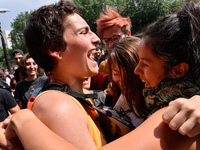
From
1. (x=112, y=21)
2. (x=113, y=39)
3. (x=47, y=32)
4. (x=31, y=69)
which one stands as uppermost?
(x=112, y=21)

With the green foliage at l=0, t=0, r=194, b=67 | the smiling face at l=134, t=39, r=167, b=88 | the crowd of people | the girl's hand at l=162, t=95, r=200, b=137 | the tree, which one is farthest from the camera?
the tree

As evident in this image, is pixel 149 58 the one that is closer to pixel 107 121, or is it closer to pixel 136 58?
pixel 107 121

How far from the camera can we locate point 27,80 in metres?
4.24

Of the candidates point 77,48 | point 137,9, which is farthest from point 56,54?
point 137,9

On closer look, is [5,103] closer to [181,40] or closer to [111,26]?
[111,26]

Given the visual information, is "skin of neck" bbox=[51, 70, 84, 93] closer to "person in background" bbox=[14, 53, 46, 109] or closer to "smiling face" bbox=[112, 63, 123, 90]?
"smiling face" bbox=[112, 63, 123, 90]

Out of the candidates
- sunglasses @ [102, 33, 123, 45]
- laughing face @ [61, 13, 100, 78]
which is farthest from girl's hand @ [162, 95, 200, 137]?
sunglasses @ [102, 33, 123, 45]

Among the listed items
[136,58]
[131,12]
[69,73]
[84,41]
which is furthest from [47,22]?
[131,12]

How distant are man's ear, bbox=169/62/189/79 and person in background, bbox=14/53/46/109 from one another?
3.33 m

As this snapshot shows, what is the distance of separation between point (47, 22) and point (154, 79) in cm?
101

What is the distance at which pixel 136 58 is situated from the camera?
211 centimetres

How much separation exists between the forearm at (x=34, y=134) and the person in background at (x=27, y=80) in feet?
9.44

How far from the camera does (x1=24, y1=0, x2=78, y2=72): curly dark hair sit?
1.44m

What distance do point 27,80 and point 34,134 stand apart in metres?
3.55
